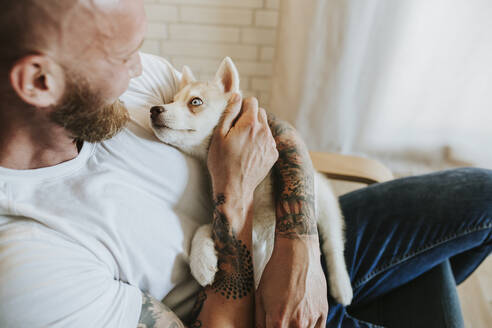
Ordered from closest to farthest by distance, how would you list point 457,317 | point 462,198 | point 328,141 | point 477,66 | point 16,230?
1. point 16,230
2. point 457,317
3. point 462,198
4. point 477,66
5. point 328,141

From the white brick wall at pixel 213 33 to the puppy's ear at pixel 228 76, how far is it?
3.36ft

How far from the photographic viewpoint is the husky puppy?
0.79 m

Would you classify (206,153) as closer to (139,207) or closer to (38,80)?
(139,207)

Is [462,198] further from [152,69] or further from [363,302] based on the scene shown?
[152,69]

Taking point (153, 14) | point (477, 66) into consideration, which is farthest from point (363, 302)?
point (153, 14)

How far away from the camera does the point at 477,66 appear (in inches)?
70.9

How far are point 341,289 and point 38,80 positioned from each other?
0.91 metres

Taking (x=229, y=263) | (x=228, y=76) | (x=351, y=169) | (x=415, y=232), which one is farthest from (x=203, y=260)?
(x=351, y=169)

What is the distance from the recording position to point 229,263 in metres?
0.82

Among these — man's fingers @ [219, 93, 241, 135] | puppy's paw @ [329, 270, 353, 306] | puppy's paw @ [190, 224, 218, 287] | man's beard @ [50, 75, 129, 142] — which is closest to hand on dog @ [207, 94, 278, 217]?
man's fingers @ [219, 93, 241, 135]

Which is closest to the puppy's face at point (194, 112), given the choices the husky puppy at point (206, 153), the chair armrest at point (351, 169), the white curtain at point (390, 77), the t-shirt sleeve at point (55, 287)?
the husky puppy at point (206, 153)

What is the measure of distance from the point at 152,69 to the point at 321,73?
1.17 m

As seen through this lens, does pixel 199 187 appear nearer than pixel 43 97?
No

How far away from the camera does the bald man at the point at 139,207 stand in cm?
59
